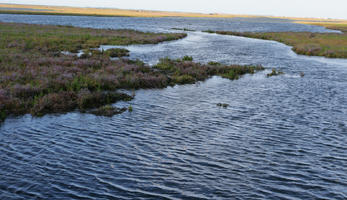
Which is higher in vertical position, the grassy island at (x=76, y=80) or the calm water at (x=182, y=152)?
the grassy island at (x=76, y=80)

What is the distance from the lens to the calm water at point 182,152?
31.8 feet

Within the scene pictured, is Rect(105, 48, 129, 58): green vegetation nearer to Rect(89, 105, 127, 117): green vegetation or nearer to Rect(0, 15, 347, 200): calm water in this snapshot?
Rect(0, 15, 347, 200): calm water

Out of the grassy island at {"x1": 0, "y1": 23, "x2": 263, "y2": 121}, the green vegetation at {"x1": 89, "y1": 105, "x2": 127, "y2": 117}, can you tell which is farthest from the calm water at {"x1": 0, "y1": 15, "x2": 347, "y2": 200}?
the grassy island at {"x1": 0, "y1": 23, "x2": 263, "y2": 121}

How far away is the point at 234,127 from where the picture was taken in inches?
627

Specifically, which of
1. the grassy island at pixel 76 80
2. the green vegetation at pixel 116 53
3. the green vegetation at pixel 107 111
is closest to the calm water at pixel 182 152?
the green vegetation at pixel 107 111

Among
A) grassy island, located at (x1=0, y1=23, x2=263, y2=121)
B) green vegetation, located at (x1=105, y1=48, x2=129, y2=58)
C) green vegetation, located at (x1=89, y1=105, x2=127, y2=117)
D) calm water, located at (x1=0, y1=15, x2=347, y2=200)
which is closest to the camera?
calm water, located at (x1=0, y1=15, x2=347, y2=200)

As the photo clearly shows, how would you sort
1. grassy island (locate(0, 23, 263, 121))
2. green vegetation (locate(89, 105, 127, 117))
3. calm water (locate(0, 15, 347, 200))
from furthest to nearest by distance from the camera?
grassy island (locate(0, 23, 263, 121))
green vegetation (locate(89, 105, 127, 117))
calm water (locate(0, 15, 347, 200))

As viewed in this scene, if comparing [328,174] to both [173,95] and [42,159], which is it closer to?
[42,159]

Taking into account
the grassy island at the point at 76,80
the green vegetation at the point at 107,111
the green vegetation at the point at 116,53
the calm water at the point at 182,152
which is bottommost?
the calm water at the point at 182,152

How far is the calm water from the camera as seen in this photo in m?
9.70

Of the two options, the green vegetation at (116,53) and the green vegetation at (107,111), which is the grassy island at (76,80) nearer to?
the green vegetation at (107,111)

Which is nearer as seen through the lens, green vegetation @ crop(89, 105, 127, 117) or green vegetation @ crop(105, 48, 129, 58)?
green vegetation @ crop(89, 105, 127, 117)

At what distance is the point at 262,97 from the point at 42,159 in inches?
657

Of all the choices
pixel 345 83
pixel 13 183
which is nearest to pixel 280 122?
pixel 13 183
